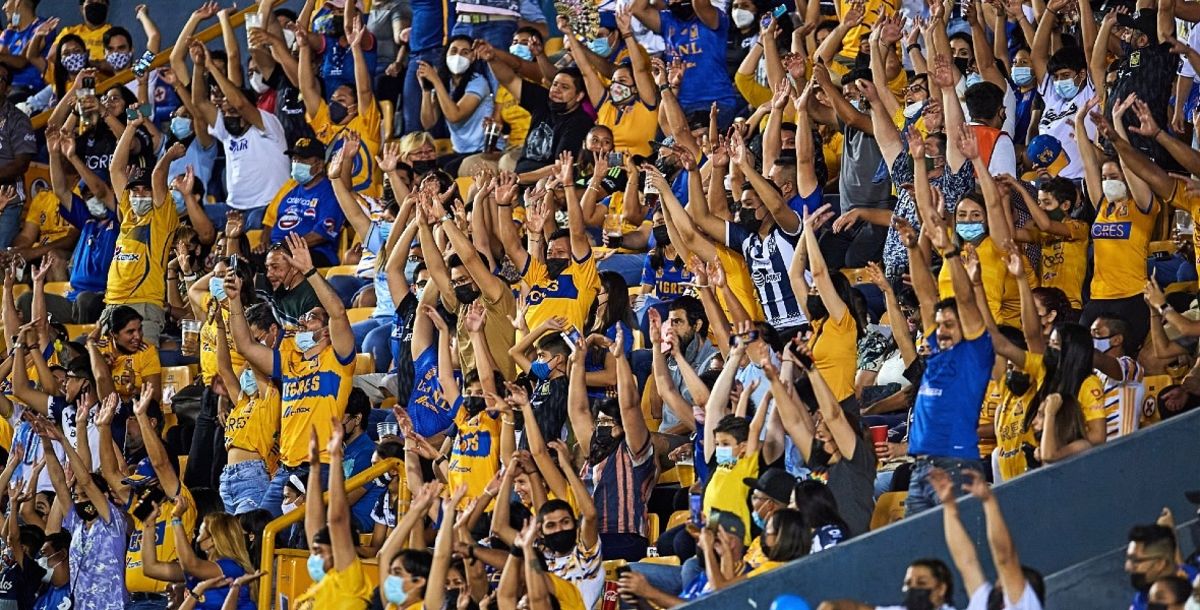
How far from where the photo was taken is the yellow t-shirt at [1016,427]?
9547 mm

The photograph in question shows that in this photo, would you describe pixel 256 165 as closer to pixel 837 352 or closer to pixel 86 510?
pixel 86 510

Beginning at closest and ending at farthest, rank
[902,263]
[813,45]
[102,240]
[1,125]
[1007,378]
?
[1007,378] → [902,263] → [813,45] → [102,240] → [1,125]

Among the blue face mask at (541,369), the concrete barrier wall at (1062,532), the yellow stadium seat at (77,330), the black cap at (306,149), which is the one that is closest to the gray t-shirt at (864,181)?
the blue face mask at (541,369)

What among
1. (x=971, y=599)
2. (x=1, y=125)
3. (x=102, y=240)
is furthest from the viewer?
(x=1, y=125)

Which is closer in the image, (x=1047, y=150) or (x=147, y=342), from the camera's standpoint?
(x=1047, y=150)

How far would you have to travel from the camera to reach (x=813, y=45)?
13430 mm

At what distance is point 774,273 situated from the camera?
37.0 feet

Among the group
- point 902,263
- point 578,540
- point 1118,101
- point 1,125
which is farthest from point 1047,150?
point 1,125

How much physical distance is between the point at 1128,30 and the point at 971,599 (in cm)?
506

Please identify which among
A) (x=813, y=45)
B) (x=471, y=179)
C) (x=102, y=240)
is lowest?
(x=102, y=240)

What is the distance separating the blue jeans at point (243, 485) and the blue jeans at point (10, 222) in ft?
13.6

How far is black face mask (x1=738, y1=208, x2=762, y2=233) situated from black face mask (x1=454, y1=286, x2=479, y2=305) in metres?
1.48

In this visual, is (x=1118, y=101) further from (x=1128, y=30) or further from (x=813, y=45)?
(x=813, y=45)

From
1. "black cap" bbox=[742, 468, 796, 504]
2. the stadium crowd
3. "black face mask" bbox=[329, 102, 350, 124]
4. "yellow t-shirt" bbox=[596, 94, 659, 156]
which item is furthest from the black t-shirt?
"black cap" bbox=[742, 468, 796, 504]
